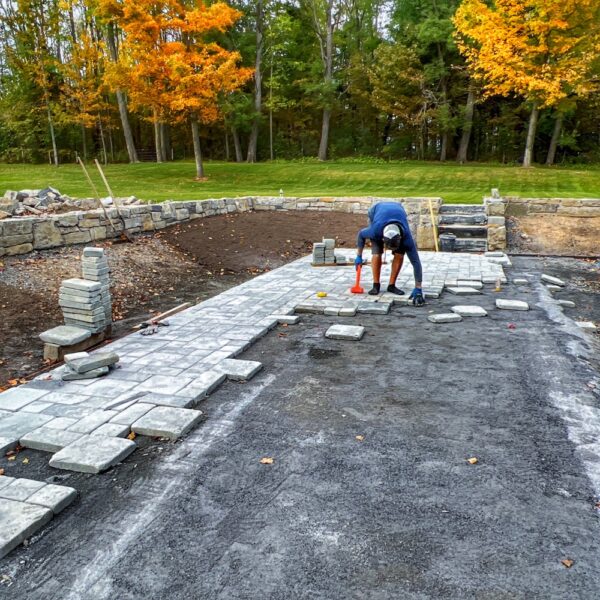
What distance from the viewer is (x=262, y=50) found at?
30094 millimetres

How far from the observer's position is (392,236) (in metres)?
7.39

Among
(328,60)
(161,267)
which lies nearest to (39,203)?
(161,267)

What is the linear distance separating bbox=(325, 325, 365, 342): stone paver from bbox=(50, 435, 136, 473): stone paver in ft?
10.0

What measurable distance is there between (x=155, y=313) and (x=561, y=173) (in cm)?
1897

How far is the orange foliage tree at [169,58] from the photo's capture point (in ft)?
56.6

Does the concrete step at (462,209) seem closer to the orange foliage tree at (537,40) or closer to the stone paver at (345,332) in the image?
the orange foliage tree at (537,40)

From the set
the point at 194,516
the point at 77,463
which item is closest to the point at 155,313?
the point at 77,463

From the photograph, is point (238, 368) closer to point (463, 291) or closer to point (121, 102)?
point (463, 291)

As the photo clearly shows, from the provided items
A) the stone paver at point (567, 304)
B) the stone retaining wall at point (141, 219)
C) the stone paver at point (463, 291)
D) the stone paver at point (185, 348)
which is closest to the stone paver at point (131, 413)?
the stone paver at point (185, 348)

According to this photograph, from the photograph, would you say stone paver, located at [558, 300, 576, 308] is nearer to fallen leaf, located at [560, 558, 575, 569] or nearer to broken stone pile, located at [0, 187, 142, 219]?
fallen leaf, located at [560, 558, 575, 569]

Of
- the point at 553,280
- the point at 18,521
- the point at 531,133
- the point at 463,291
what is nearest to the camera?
the point at 18,521

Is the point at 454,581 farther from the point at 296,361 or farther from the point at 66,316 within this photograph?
the point at 66,316

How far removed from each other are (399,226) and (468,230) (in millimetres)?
6330

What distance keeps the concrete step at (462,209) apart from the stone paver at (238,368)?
10364 mm
